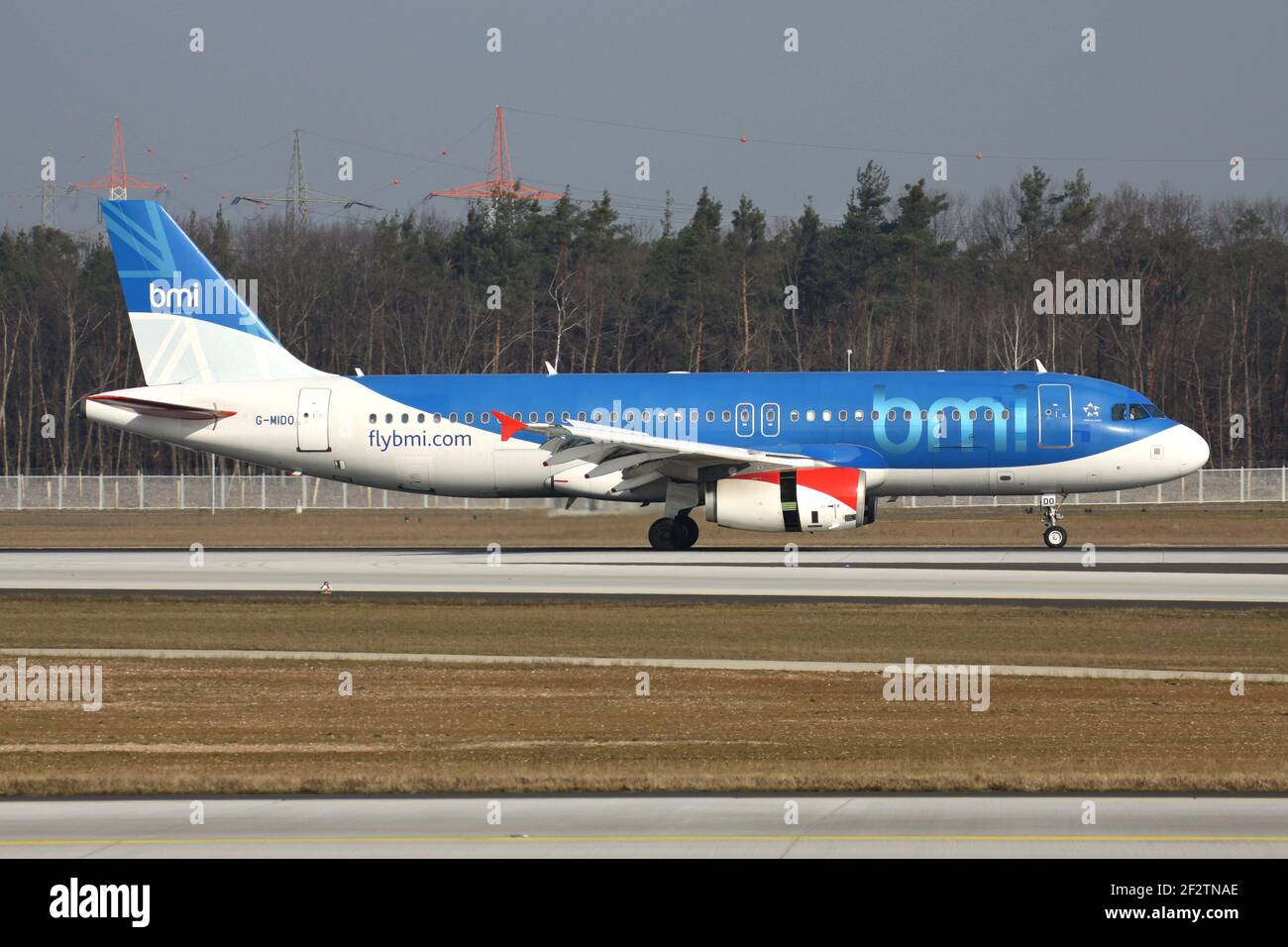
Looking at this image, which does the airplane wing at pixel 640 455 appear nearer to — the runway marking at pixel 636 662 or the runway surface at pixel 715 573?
the runway surface at pixel 715 573

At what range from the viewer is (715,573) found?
32594 mm

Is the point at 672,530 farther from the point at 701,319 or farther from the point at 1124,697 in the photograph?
the point at 701,319

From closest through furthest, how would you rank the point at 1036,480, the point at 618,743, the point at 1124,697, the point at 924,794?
the point at 924,794 → the point at 618,743 → the point at 1124,697 → the point at 1036,480

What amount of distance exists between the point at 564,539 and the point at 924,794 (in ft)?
95.5

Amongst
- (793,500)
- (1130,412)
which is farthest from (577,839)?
(1130,412)

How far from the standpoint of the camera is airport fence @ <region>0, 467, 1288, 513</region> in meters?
60.0

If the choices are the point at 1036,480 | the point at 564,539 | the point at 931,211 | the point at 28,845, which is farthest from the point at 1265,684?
the point at 931,211

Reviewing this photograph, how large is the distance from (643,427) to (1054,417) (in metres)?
9.90

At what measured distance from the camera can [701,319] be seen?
288 feet

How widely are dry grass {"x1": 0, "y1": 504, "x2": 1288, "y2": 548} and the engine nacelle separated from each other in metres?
4.28

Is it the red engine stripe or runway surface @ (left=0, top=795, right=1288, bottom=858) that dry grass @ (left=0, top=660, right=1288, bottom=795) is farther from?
the red engine stripe

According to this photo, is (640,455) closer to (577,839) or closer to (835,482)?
(835,482)

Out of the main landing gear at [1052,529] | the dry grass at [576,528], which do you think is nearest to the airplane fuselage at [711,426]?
the main landing gear at [1052,529]

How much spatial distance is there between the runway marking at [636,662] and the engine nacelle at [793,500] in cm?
1400
